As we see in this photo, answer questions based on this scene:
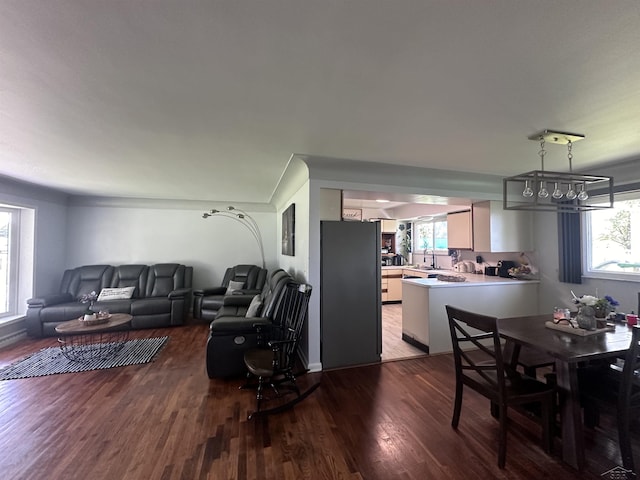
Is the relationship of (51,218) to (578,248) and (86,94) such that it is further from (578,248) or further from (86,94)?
(578,248)

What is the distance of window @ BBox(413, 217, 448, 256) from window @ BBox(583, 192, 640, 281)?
2.67m

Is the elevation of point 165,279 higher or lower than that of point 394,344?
higher

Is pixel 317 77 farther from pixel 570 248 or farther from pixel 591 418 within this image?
pixel 570 248

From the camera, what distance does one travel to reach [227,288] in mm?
5438

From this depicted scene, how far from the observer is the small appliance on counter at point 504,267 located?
430 cm

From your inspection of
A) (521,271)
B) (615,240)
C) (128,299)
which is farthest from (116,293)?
(615,240)

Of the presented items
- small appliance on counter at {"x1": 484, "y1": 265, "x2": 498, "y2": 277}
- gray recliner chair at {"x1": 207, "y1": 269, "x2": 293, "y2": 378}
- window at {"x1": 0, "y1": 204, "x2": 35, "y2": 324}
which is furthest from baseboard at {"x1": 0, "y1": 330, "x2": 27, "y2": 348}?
small appliance on counter at {"x1": 484, "y1": 265, "x2": 498, "y2": 277}

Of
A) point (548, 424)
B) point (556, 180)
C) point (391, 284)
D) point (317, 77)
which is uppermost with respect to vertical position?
point (317, 77)

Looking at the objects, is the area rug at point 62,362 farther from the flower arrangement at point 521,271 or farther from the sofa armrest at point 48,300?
the flower arrangement at point 521,271

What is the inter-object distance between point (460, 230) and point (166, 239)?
587 centimetres

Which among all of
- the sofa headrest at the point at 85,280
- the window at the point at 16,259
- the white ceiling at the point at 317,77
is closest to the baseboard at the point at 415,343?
the white ceiling at the point at 317,77

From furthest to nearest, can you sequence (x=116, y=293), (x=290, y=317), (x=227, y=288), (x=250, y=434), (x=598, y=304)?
(x=227, y=288) → (x=116, y=293) → (x=290, y=317) → (x=598, y=304) → (x=250, y=434)

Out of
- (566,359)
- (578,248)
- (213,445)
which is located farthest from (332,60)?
(578,248)

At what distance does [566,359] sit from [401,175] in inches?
97.5
